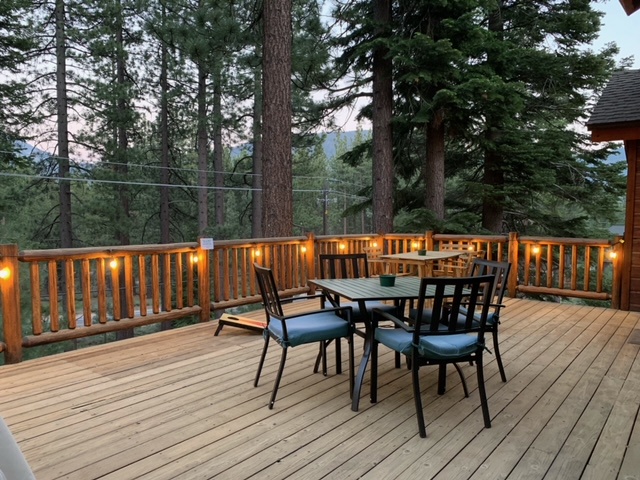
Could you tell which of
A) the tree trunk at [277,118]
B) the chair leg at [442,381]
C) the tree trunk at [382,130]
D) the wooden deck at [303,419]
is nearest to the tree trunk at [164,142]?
the tree trunk at [382,130]

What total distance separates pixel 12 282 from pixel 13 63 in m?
11.0

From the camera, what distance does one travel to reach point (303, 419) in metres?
2.65

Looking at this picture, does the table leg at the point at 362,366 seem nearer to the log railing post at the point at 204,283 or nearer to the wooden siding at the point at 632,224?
the log railing post at the point at 204,283

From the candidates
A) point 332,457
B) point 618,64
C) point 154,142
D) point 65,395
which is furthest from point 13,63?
point 618,64

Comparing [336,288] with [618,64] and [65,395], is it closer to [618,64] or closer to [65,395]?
[65,395]

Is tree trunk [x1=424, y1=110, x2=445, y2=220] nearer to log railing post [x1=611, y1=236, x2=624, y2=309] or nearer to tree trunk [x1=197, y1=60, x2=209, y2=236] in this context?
log railing post [x1=611, y1=236, x2=624, y2=309]

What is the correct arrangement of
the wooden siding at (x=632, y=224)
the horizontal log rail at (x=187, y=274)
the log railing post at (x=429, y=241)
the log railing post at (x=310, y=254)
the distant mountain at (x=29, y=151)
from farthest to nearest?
the distant mountain at (x=29, y=151) < the log railing post at (x=429, y=241) < the log railing post at (x=310, y=254) < the wooden siding at (x=632, y=224) < the horizontal log rail at (x=187, y=274)

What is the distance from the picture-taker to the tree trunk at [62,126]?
12.1 meters

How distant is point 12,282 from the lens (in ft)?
12.0

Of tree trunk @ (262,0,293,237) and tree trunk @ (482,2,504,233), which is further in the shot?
tree trunk @ (482,2,504,233)

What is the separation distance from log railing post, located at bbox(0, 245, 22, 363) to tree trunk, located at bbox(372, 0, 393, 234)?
6.71 meters

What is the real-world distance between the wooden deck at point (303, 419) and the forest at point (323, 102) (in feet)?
11.4

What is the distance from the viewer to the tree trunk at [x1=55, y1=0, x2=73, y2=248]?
1205 cm

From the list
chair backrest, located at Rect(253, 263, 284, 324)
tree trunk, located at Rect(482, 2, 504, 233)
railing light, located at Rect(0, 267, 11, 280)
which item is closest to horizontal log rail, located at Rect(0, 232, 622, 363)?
railing light, located at Rect(0, 267, 11, 280)
